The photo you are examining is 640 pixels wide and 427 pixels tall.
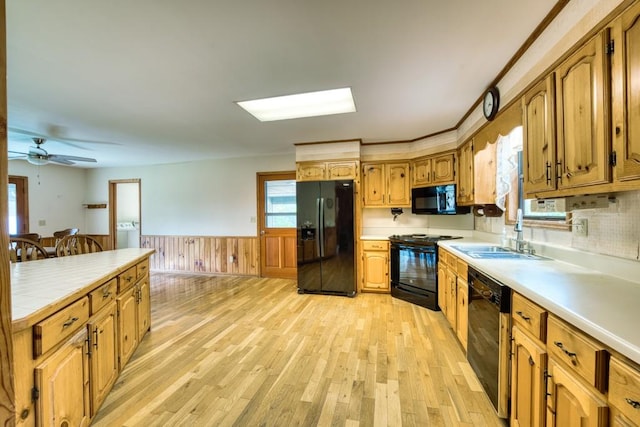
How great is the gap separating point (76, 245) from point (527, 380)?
Answer: 4.17 metres

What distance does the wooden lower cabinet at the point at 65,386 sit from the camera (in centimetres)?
116

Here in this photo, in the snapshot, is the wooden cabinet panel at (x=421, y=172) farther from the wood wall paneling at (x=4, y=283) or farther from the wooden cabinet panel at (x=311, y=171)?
the wood wall paneling at (x=4, y=283)

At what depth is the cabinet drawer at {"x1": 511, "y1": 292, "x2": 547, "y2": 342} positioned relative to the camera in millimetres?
1206

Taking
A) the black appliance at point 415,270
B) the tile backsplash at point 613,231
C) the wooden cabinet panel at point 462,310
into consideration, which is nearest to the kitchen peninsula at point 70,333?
the wooden cabinet panel at point 462,310

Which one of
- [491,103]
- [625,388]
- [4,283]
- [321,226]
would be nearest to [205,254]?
[321,226]

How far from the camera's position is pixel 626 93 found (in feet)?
3.49

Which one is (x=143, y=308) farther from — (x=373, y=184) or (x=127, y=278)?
(x=373, y=184)

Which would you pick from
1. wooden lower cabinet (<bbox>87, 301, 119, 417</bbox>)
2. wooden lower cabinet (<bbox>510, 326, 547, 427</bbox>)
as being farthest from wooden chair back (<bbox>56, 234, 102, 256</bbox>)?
wooden lower cabinet (<bbox>510, 326, 547, 427</bbox>)

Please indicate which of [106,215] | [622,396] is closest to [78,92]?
[622,396]

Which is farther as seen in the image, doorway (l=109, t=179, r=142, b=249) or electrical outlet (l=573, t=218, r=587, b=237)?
doorway (l=109, t=179, r=142, b=249)

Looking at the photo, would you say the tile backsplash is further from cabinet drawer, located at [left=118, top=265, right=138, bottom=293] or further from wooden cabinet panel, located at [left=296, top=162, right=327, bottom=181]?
cabinet drawer, located at [left=118, top=265, right=138, bottom=293]

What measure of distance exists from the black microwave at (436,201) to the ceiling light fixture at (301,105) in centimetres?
165

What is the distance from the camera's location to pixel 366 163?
433 cm

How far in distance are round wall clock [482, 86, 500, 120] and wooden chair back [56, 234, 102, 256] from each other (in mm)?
4213
